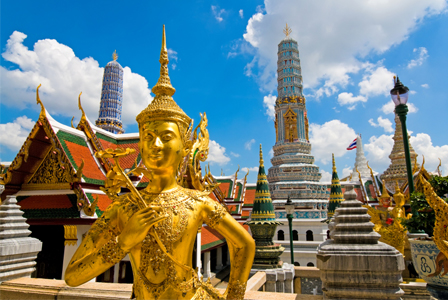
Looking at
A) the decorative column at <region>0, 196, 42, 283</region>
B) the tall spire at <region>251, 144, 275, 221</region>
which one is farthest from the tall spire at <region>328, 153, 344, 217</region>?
the decorative column at <region>0, 196, 42, 283</region>

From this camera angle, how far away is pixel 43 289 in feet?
14.4

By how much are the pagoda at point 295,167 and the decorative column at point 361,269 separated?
18627 mm

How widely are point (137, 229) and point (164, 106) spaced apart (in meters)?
1.26

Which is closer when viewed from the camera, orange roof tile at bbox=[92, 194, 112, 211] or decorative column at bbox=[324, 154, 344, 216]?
orange roof tile at bbox=[92, 194, 112, 211]

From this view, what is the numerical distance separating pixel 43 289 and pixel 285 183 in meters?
22.5

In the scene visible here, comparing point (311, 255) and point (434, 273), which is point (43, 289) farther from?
point (311, 255)

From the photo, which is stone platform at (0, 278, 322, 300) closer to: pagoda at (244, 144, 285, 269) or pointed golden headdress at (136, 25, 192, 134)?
pointed golden headdress at (136, 25, 192, 134)

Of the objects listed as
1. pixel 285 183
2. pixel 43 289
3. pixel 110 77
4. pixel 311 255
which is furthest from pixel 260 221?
pixel 110 77

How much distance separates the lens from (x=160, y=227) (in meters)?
2.58

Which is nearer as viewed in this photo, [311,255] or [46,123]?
[46,123]

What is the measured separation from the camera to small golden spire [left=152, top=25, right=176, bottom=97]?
3.14 metres

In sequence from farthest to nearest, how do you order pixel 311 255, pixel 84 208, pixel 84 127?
A: 1. pixel 311 255
2. pixel 84 127
3. pixel 84 208

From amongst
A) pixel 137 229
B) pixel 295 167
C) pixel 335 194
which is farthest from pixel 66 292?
pixel 295 167

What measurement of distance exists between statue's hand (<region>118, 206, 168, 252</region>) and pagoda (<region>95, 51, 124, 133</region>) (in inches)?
1853
